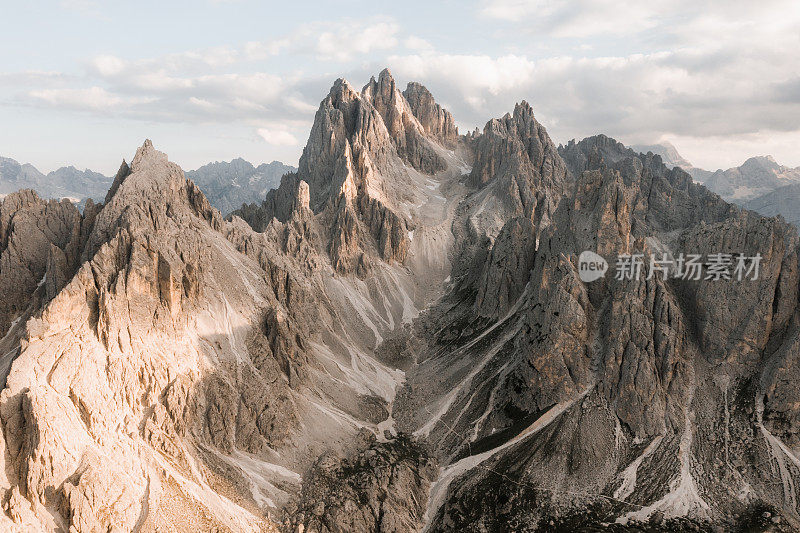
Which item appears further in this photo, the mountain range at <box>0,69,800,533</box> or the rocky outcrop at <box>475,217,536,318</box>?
the rocky outcrop at <box>475,217,536,318</box>

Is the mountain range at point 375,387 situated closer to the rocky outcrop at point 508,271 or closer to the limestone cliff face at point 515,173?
the rocky outcrop at point 508,271

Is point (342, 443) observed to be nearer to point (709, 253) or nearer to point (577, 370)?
point (577, 370)

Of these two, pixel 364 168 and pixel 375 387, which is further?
pixel 364 168

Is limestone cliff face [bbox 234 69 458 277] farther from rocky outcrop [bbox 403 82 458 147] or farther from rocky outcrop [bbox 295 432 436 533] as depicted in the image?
rocky outcrop [bbox 295 432 436 533]

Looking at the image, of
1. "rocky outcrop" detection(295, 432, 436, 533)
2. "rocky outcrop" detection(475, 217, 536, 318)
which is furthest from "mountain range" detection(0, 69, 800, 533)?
"rocky outcrop" detection(475, 217, 536, 318)

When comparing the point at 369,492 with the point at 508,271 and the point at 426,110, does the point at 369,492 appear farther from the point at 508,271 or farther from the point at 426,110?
the point at 426,110

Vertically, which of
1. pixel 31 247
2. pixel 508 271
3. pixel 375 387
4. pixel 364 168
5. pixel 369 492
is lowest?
pixel 369 492

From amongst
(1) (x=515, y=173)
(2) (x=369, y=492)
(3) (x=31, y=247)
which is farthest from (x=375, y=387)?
(1) (x=515, y=173)

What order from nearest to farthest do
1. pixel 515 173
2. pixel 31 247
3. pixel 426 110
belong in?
pixel 31 247 < pixel 515 173 < pixel 426 110

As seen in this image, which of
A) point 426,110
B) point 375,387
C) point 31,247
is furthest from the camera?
point 426,110

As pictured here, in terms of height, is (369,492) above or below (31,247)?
below
